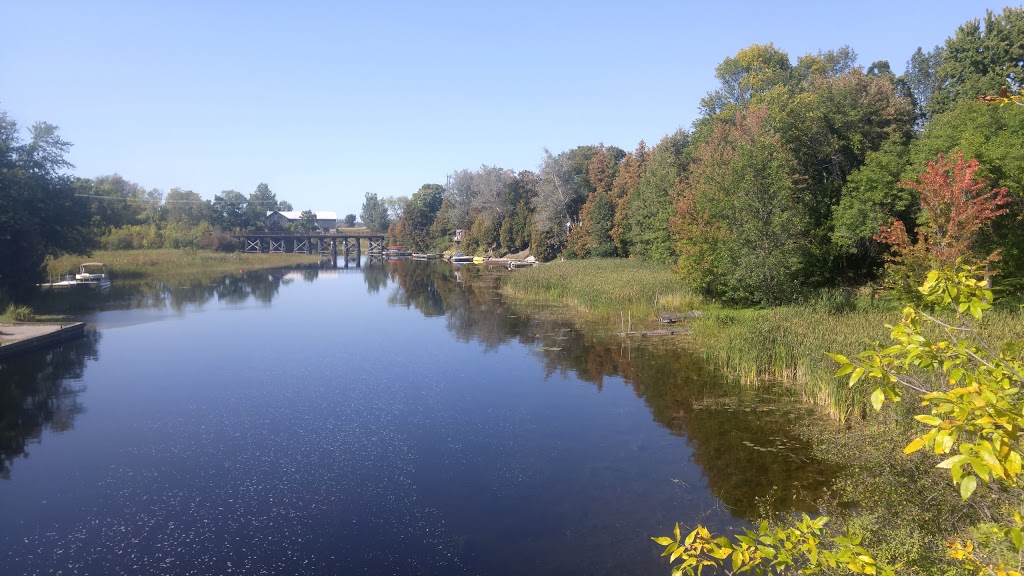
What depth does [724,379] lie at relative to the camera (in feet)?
69.1

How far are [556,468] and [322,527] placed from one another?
516cm

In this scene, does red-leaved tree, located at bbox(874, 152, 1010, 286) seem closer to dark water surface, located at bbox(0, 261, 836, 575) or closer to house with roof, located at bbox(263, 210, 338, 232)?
dark water surface, located at bbox(0, 261, 836, 575)

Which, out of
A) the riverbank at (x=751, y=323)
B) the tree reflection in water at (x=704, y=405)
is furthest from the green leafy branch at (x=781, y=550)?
the tree reflection in water at (x=704, y=405)

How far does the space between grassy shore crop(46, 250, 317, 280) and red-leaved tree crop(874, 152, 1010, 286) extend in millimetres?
65327

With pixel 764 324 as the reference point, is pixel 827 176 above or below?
above

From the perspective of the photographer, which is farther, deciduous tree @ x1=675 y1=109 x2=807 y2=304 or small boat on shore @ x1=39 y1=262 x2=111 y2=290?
small boat on shore @ x1=39 y1=262 x2=111 y2=290

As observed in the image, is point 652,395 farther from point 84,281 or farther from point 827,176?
point 84,281

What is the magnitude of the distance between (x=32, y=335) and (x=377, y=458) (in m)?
22.0

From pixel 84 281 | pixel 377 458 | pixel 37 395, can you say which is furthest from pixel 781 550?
pixel 84 281

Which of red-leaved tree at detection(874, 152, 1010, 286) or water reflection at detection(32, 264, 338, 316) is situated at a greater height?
red-leaved tree at detection(874, 152, 1010, 286)

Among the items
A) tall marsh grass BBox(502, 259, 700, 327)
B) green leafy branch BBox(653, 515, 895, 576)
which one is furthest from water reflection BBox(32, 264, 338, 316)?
green leafy branch BBox(653, 515, 895, 576)

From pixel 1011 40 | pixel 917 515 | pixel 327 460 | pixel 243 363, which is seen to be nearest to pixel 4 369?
pixel 243 363

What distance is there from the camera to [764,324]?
73.4ft

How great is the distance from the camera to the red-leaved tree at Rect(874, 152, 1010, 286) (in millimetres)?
21547
